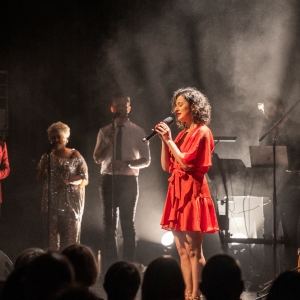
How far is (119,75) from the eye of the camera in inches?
313

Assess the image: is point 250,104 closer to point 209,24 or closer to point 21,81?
point 209,24

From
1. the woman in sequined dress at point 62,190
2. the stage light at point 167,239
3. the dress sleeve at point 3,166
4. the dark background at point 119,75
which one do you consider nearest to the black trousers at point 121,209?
the woman in sequined dress at point 62,190

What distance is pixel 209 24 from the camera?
752 cm

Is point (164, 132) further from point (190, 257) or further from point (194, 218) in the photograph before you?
A: point (190, 257)

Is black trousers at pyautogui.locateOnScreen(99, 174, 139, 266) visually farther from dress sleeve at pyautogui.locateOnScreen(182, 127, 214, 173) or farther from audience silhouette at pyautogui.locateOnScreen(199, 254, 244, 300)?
audience silhouette at pyautogui.locateOnScreen(199, 254, 244, 300)

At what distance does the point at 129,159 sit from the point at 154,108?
1357mm

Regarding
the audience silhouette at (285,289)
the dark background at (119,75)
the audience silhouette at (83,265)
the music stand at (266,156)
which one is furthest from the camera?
the dark background at (119,75)

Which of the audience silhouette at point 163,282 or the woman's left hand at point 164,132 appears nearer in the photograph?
the audience silhouette at point 163,282

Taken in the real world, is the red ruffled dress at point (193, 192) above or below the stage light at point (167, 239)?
above

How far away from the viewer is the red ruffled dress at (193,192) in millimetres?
4441

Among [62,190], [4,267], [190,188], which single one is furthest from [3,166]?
[190,188]

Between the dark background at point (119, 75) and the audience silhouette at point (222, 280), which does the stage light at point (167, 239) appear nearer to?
the dark background at point (119, 75)

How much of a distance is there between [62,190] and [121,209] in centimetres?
75

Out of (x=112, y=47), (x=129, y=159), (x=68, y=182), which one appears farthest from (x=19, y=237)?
(x=112, y=47)
